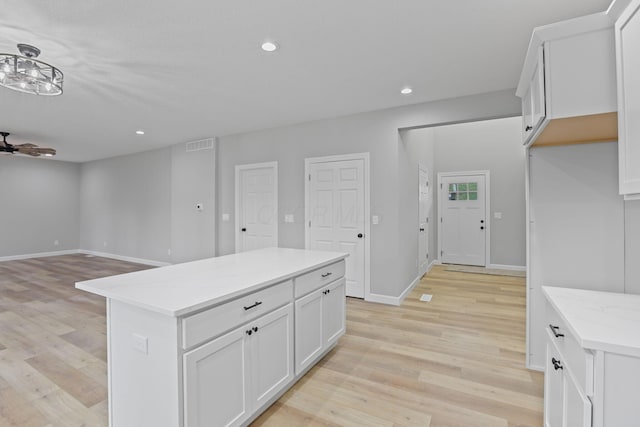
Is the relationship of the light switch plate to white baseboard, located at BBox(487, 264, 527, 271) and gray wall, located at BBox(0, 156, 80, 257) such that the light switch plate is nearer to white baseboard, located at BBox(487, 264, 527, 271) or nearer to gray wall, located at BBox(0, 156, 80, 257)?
white baseboard, located at BBox(487, 264, 527, 271)

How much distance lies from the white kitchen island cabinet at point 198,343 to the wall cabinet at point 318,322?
0.09m

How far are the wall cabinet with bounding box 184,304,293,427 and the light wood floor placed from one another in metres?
0.26

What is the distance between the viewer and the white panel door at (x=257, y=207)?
16.1ft

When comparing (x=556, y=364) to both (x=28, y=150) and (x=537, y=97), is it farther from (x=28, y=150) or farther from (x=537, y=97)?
(x=28, y=150)

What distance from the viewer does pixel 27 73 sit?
7.84 ft

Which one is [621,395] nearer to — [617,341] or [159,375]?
[617,341]

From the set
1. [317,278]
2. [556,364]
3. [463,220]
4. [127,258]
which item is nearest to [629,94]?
[556,364]

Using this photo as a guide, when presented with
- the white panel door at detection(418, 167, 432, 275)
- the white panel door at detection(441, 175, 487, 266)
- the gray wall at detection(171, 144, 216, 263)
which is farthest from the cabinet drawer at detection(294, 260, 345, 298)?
the white panel door at detection(441, 175, 487, 266)

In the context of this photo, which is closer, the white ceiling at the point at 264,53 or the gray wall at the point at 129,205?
the white ceiling at the point at 264,53

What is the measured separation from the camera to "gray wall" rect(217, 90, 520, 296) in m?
3.59

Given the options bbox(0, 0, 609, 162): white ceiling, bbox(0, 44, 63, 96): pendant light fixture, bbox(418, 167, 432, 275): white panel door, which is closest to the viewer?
bbox(0, 0, 609, 162): white ceiling

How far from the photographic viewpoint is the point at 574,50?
1.51 meters

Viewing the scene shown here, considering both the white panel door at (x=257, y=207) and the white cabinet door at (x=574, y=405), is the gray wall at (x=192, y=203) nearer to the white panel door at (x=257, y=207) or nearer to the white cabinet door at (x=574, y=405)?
the white panel door at (x=257, y=207)

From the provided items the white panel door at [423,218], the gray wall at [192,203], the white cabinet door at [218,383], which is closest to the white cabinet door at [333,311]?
the white cabinet door at [218,383]
